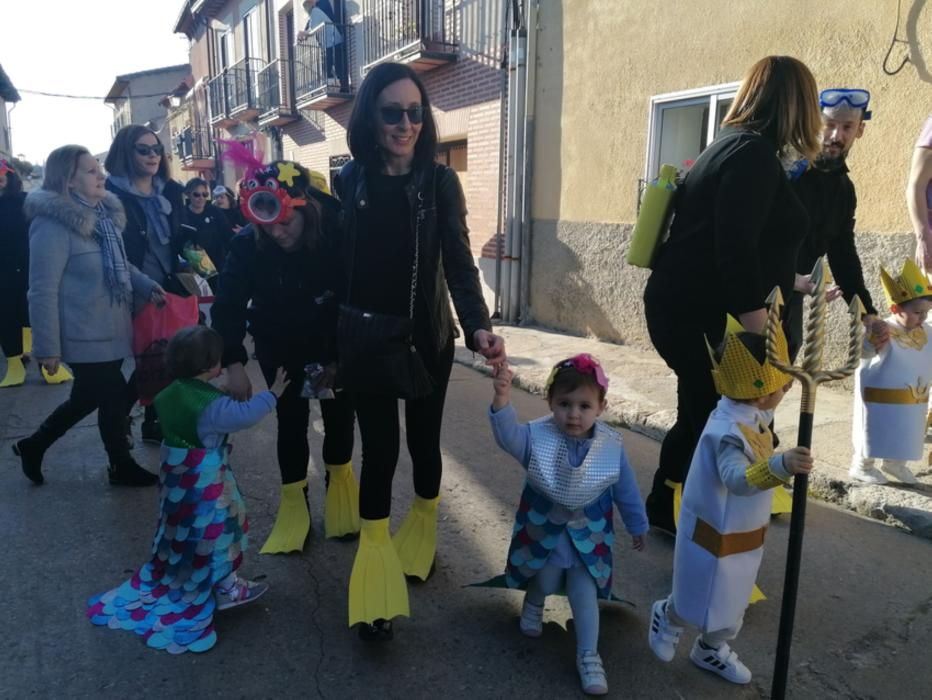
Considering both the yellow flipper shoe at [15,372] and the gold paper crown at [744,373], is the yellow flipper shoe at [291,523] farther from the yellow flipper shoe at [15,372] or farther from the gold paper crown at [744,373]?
the yellow flipper shoe at [15,372]

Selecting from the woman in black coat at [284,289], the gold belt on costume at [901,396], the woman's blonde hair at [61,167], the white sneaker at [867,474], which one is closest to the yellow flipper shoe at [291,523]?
the woman in black coat at [284,289]

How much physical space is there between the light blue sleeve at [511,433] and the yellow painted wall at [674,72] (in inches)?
163

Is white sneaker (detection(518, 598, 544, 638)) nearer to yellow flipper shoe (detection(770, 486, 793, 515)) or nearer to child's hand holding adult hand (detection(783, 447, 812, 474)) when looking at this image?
child's hand holding adult hand (detection(783, 447, 812, 474))

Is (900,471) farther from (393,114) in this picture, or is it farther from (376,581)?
(393,114)

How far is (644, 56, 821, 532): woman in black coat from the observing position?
246 centimetres

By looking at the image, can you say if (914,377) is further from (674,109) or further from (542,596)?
(674,109)

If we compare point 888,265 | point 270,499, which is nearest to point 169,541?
point 270,499

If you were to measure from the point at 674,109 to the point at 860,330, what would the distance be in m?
5.75

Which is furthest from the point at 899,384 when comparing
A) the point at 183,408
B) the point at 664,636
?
the point at 183,408

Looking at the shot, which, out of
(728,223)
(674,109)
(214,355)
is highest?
(674,109)

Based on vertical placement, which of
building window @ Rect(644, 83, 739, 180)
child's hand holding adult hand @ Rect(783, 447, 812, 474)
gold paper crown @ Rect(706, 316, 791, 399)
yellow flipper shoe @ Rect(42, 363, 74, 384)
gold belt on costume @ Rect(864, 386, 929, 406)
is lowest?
yellow flipper shoe @ Rect(42, 363, 74, 384)

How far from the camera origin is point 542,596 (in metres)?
2.50

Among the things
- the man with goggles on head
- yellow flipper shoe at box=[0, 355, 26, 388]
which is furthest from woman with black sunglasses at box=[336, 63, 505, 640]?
yellow flipper shoe at box=[0, 355, 26, 388]

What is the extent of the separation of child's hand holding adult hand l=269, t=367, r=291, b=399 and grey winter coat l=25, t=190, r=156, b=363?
1.56 meters
